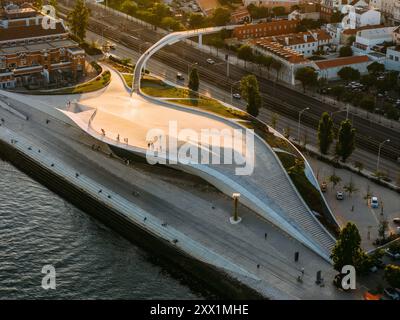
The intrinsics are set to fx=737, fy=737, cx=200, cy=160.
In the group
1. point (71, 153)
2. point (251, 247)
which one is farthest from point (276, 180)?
point (71, 153)

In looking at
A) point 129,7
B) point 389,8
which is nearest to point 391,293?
point 389,8

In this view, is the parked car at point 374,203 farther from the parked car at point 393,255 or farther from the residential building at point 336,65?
the residential building at point 336,65

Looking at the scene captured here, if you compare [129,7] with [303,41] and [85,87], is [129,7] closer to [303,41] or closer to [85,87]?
[303,41]

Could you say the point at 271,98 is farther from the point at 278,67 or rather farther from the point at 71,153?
the point at 71,153

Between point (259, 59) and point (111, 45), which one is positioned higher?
point (259, 59)

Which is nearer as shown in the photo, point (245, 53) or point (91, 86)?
point (91, 86)

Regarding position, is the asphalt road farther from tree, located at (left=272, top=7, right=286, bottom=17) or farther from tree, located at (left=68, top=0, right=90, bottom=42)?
tree, located at (left=272, top=7, right=286, bottom=17)
